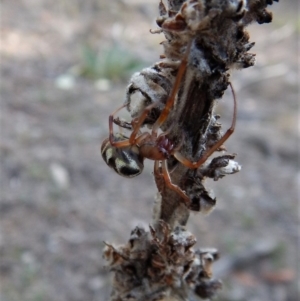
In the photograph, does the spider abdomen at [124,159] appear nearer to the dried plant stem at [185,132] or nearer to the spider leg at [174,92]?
the dried plant stem at [185,132]

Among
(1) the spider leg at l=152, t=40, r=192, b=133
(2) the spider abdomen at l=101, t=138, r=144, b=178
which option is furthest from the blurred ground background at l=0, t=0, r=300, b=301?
(1) the spider leg at l=152, t=40, r=192, b=133

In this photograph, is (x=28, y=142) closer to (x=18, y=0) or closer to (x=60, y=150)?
(x=60, y=150)

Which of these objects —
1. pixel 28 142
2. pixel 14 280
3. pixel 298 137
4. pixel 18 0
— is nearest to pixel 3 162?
pixel 28 142

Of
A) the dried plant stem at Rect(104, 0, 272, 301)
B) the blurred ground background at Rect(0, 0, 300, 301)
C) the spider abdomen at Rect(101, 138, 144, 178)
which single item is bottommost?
the dried plant stem at Rect(104, 0, 272, 301)

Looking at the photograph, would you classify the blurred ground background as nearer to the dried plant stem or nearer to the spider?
the spider

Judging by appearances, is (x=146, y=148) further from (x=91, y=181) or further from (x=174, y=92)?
(x=91, y=181)

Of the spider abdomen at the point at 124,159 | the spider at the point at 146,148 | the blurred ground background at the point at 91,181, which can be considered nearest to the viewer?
the spider at the point at 146,148

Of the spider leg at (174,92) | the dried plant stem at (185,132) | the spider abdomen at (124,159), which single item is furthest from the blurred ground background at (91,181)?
the spider leg at (174,92)

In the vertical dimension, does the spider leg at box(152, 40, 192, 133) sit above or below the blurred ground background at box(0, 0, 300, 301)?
below
